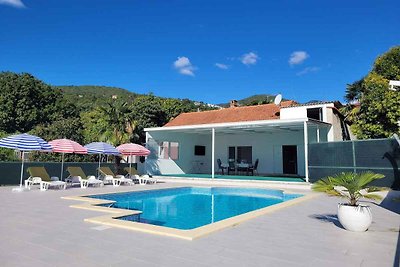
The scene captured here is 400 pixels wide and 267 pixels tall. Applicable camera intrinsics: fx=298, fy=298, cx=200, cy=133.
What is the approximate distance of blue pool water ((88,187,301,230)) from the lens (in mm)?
8367

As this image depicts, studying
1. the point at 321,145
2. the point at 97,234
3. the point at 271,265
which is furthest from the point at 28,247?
the point at 321,145

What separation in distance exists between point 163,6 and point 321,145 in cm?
1385

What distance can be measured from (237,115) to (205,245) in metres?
18.5

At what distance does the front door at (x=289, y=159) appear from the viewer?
21203 millimetres

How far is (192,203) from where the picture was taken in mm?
11836

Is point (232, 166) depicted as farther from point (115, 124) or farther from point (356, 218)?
point (356, 218)

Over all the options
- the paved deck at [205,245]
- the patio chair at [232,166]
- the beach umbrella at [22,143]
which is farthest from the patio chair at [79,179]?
the patio chair at [232,166]

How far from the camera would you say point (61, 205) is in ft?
28.2

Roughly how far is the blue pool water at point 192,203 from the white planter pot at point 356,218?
3.55 m

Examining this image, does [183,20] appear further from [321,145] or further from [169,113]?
[169,113]

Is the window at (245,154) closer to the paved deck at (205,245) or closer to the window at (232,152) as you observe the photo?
the window at (232,152)

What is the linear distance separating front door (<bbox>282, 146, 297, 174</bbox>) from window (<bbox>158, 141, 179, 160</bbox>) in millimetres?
7993

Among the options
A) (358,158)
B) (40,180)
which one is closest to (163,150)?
(40,180)

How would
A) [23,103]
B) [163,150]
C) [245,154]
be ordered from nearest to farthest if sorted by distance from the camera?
[163,150] → [245,154] → [23,103]
